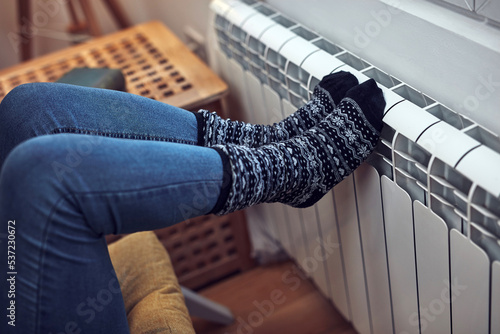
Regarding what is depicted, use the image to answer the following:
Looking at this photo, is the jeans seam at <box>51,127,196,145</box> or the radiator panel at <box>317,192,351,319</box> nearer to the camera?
the jeans seam at <box>51,127,196,145</box>

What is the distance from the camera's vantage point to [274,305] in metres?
1.23

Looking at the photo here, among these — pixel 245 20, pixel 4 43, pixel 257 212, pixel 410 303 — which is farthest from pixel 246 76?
pixel 4 43

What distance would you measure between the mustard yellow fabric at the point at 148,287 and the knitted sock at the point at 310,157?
20 centimetres

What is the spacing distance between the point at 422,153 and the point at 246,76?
0.48m

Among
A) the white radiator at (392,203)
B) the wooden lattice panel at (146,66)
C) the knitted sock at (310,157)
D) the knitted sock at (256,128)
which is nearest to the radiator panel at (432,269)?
the white radiator at (392,203)

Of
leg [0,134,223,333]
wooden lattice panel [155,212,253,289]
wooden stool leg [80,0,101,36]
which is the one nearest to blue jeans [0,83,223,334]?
leg [0,134,223,333]

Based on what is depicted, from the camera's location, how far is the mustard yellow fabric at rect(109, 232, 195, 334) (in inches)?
31.2

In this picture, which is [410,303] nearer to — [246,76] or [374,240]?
[374,240]

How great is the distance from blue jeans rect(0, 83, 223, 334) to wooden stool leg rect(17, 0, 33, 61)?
1.14 metres

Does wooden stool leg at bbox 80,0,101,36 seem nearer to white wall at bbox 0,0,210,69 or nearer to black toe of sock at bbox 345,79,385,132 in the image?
white wall at bbox 0,0,210,69

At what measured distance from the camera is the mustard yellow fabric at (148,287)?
79 cm

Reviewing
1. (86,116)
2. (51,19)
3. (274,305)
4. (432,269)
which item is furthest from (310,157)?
(51,19)

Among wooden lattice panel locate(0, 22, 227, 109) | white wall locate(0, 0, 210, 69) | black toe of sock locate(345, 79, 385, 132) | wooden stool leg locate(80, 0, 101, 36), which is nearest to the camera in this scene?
Result: black toe of sock locate(345, 79, 385, 132)

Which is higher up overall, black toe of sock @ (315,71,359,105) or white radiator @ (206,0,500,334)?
black toe of sock @ (315,71,359,105)
